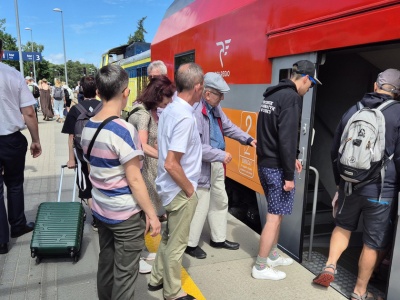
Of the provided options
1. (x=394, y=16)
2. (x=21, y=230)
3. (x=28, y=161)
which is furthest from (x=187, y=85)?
(x=28, y=161)

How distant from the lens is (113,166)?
6.33 feet

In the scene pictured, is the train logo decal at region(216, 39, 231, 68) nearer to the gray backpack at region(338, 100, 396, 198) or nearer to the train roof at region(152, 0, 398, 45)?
the train roof at region(152, 0, 398, 45)

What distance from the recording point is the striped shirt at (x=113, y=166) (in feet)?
6.19

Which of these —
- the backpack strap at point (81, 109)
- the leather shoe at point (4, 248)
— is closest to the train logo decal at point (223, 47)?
the backpack strap at point (81, 109)

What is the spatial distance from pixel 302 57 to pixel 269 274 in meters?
1.90

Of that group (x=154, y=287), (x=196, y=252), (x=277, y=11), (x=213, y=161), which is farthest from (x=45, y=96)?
(x=154, y=287)

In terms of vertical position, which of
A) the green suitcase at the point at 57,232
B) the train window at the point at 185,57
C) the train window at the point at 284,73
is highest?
the train window at the point at 185,57

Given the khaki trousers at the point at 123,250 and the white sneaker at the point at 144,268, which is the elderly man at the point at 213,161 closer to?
the white sneaker at the point at 144,268

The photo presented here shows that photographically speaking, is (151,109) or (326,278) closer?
(326,278)

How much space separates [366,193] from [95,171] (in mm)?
1904

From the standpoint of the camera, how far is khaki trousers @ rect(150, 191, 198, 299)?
2369 millimetres

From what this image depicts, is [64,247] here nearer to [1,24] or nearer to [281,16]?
[281,16]

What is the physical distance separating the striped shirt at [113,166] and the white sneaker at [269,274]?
1436mm

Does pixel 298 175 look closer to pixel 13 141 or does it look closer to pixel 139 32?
pixel 13 141
